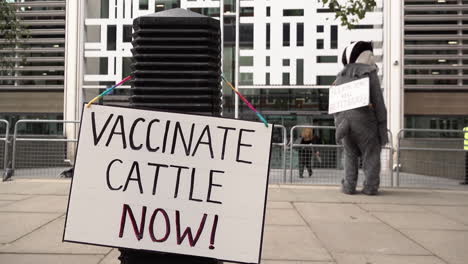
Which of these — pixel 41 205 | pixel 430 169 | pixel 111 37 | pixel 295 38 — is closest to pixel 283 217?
pixel 41 205

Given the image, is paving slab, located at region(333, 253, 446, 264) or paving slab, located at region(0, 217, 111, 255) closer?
paving slab, located at region(333, 253, 446, 264)

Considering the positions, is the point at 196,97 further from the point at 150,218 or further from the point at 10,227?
the point at 10,227

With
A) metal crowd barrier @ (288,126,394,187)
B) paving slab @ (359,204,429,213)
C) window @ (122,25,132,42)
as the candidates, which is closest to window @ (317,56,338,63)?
window @ (122,25,132,42)

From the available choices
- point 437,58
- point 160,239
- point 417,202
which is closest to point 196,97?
point 160,239

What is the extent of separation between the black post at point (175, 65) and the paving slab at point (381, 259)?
6.18 feet

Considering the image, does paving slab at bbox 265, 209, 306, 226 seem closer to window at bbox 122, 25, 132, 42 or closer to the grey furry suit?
the grey furry suit

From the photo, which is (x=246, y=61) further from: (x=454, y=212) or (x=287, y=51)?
(x=454, y=212)

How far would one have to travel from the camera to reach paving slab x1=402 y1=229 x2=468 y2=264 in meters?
3.42

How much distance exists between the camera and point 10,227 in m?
4.22

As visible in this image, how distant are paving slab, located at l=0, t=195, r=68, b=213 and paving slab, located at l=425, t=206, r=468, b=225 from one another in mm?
4975

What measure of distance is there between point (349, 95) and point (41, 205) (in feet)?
15.8

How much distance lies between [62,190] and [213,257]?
5.92m

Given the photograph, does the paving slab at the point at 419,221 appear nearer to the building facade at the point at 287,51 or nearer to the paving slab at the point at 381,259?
the paving slab at the point at 381,259

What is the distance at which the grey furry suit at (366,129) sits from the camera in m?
6.52
